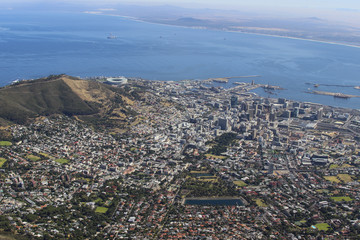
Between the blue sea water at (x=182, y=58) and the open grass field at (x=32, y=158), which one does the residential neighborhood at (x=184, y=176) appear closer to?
the open grass field at (x=32, y=158)

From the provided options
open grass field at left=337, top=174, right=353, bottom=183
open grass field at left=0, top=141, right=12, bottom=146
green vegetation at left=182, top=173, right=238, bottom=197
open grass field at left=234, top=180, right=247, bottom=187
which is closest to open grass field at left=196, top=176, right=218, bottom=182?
green vegetation at left=182, top=173, right=238, bottom=197

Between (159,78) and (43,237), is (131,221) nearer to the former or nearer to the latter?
(43,237)

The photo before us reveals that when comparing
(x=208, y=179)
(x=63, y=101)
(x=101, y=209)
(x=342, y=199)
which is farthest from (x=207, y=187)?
(x=63, y=101)

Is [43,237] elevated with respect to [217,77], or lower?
lower

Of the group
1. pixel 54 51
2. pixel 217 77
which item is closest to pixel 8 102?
pixel 217 77

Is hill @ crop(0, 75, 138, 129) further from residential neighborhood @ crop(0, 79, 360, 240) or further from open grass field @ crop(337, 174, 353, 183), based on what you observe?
open grass field @ crop(337, 174, 353, 183)

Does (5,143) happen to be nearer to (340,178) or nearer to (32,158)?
(32,158)

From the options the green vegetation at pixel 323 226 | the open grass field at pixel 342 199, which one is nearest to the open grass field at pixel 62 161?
the green vegetation at pixel 323 226
